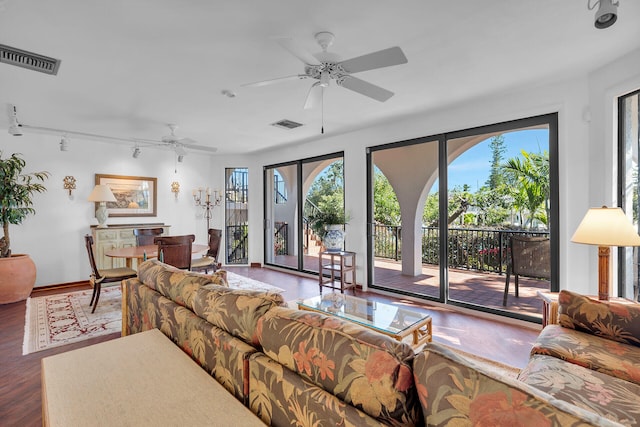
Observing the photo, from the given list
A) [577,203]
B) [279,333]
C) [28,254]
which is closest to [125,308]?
[279,333]

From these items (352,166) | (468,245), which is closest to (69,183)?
(352,166)

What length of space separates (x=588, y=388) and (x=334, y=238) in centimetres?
365

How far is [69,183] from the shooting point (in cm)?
518

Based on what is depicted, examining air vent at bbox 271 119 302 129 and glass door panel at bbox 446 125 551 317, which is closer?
glass door panel at bbox 446 125 551 317

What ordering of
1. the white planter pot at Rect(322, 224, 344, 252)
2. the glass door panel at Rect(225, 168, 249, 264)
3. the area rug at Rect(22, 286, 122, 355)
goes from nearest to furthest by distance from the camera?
1. the area rug at Rect(22, 286, 122, 355)
2. the white planter pot at Rect(322, 224, 344, 252)
3. the glass door panel at Rect(225, 168, 249, 264)

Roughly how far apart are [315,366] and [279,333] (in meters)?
0.20

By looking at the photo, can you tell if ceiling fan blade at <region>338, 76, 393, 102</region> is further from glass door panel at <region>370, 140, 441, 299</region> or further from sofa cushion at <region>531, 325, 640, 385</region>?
glass door panel at <region>370, 140, 441, 299</region>

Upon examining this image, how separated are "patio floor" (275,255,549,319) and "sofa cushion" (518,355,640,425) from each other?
2154 mm

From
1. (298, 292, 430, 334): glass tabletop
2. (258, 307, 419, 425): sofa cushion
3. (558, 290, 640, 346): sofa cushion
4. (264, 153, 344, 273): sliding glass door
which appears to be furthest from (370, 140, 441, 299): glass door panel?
(258, 307, 419, 425): sofa cushion

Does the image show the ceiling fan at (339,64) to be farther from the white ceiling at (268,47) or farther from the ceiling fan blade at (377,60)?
the white ceiling at (268,47)

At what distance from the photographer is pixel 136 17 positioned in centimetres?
202

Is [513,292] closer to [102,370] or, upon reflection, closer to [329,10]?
[329,10]

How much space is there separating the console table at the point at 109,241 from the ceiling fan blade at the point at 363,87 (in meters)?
4.65

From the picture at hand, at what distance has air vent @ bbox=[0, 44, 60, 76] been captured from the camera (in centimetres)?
239
